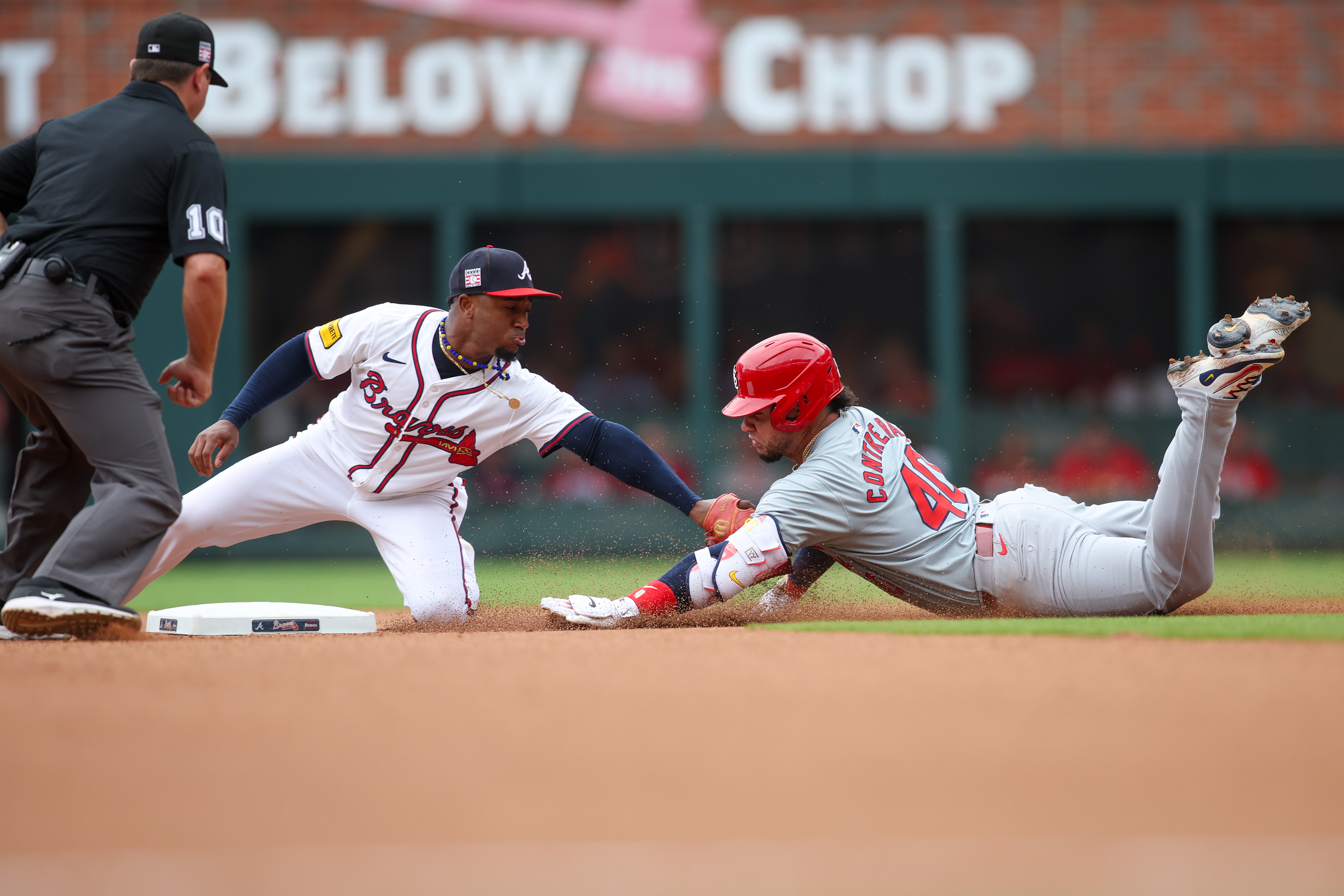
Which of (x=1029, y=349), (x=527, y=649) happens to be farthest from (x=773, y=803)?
(x=1029, y=349)

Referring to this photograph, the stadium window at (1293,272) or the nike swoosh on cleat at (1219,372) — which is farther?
the stadium window at (1293,272)

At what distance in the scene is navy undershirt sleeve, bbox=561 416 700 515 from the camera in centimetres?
477

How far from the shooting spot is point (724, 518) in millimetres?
4555

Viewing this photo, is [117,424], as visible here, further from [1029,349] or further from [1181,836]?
[1029,349]

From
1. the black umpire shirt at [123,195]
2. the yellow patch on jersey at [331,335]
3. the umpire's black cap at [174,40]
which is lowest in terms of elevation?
the yellow patch on jersey at [331,335]

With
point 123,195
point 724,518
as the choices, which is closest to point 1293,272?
point 724,518

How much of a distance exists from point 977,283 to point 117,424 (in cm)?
917

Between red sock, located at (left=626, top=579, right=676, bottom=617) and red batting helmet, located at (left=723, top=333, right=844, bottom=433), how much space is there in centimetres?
66

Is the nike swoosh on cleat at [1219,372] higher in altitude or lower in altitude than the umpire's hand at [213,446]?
higher

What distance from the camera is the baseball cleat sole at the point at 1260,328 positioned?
3879 millimetres

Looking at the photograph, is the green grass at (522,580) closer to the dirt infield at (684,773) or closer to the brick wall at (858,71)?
the dirt infield at (684,773)

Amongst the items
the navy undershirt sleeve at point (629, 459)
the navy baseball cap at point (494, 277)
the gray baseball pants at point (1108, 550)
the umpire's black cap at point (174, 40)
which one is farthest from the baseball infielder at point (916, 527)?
the umpire's black cap at point (174, 40)

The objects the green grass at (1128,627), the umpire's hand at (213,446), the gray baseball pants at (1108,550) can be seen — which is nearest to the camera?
the green grass at (1128,627)

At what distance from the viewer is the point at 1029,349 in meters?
11.8
